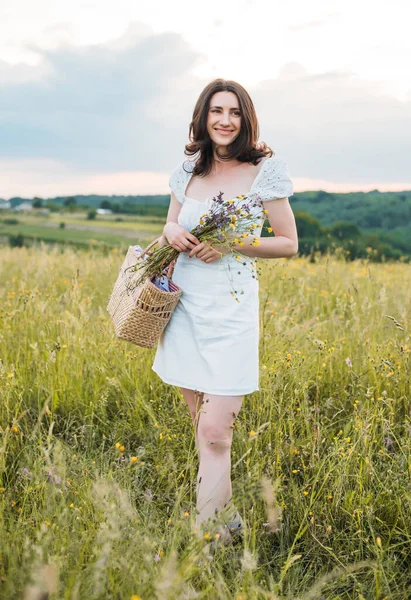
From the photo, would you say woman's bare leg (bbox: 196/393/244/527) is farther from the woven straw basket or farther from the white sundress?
the woven straw basket

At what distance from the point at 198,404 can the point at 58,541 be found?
1.01 m

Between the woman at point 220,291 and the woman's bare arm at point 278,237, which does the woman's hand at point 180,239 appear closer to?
the woman at point 220,291

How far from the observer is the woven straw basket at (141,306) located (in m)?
2.59

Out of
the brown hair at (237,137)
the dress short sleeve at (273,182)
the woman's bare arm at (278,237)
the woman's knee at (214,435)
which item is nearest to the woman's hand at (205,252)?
the woman's bare arm at (278,237)

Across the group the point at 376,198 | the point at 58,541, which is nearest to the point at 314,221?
the point at 376,198

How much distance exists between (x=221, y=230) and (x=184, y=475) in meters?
1.25

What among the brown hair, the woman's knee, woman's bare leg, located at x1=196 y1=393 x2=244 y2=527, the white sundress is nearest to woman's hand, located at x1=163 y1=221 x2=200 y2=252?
the white sundress

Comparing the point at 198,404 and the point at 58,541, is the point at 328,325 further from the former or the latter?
the point at 58,541

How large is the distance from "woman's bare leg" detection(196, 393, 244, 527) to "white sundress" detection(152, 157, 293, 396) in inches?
2.7

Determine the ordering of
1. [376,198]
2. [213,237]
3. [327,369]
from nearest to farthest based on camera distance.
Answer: [213,237], [327,369], [376,198]

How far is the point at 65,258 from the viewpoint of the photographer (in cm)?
862

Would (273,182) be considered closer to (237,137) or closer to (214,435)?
(237,137)

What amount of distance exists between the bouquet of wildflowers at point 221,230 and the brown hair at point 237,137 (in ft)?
0.98

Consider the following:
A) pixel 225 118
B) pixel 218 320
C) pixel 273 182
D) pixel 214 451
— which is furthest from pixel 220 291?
pixel 225 118
